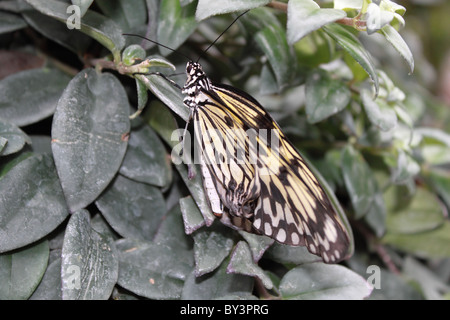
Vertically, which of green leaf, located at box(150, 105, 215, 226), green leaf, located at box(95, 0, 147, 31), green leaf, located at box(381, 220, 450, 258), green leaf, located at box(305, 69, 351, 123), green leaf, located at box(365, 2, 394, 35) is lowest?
green leaf, located at box(381, 220, 450, 258)

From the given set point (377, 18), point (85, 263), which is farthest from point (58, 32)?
point (377, 18)

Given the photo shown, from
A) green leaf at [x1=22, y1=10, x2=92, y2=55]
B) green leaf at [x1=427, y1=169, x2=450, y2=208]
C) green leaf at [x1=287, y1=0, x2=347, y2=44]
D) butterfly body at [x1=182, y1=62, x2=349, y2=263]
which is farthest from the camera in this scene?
green leaf at [x1=427, y1=169, x2=450, y2=208]

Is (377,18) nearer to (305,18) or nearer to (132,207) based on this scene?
(305,18)

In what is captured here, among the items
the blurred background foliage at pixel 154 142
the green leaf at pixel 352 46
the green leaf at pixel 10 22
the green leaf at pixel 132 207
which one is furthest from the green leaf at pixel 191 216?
the green leaf at pixel 10 22

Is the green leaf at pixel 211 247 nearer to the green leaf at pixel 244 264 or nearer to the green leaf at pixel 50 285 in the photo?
the green leaf at pixel 244 264

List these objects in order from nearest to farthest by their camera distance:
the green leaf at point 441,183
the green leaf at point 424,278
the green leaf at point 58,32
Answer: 1. the green leaf at point 58,32
2. the green leaf at point 424,278
3. the green leaf at point 441,183

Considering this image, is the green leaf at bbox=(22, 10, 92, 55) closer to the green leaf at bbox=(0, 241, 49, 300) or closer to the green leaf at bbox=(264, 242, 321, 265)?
the green leaf at bbox=(0, 241, 49, 300)

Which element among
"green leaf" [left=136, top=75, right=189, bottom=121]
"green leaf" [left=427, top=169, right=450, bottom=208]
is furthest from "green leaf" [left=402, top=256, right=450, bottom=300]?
"green leaf" [left=136, top=75, right=189, bottom=121]
